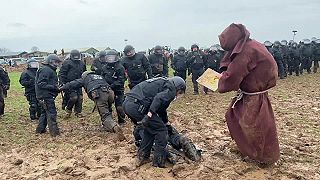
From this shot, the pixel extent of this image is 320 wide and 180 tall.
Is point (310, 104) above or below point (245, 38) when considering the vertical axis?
below

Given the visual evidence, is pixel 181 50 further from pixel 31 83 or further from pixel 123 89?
pixel 31 83

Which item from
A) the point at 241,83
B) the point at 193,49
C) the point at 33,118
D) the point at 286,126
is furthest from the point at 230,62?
the point at 193,49

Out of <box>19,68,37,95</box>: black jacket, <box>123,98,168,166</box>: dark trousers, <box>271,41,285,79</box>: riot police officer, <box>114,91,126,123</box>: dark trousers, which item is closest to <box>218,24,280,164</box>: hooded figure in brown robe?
<box>123,98,168,166</box>: dark trousers

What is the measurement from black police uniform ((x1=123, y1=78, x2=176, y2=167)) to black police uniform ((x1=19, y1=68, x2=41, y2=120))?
5239 mm

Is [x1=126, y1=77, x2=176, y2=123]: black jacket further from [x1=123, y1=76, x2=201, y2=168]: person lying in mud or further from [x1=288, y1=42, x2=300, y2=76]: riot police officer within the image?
[x1=288, y1=42, x2=300, y2=76]: riot police officer

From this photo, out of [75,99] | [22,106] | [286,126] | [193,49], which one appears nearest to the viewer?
[286,126]

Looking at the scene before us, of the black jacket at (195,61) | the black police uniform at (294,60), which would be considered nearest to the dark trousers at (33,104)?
the black jacket at (195,61)

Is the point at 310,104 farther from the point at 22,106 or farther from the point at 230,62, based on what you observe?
the point at 22,106

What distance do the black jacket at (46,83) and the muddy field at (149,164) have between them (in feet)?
3.12

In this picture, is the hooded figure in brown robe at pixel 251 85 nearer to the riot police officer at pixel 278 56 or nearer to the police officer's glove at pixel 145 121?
the police officer's glove at pixel 145 121

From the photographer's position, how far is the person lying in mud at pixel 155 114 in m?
5.85

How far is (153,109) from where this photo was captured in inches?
228

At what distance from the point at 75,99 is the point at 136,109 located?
505 centimetres

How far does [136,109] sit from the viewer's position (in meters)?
6.20
